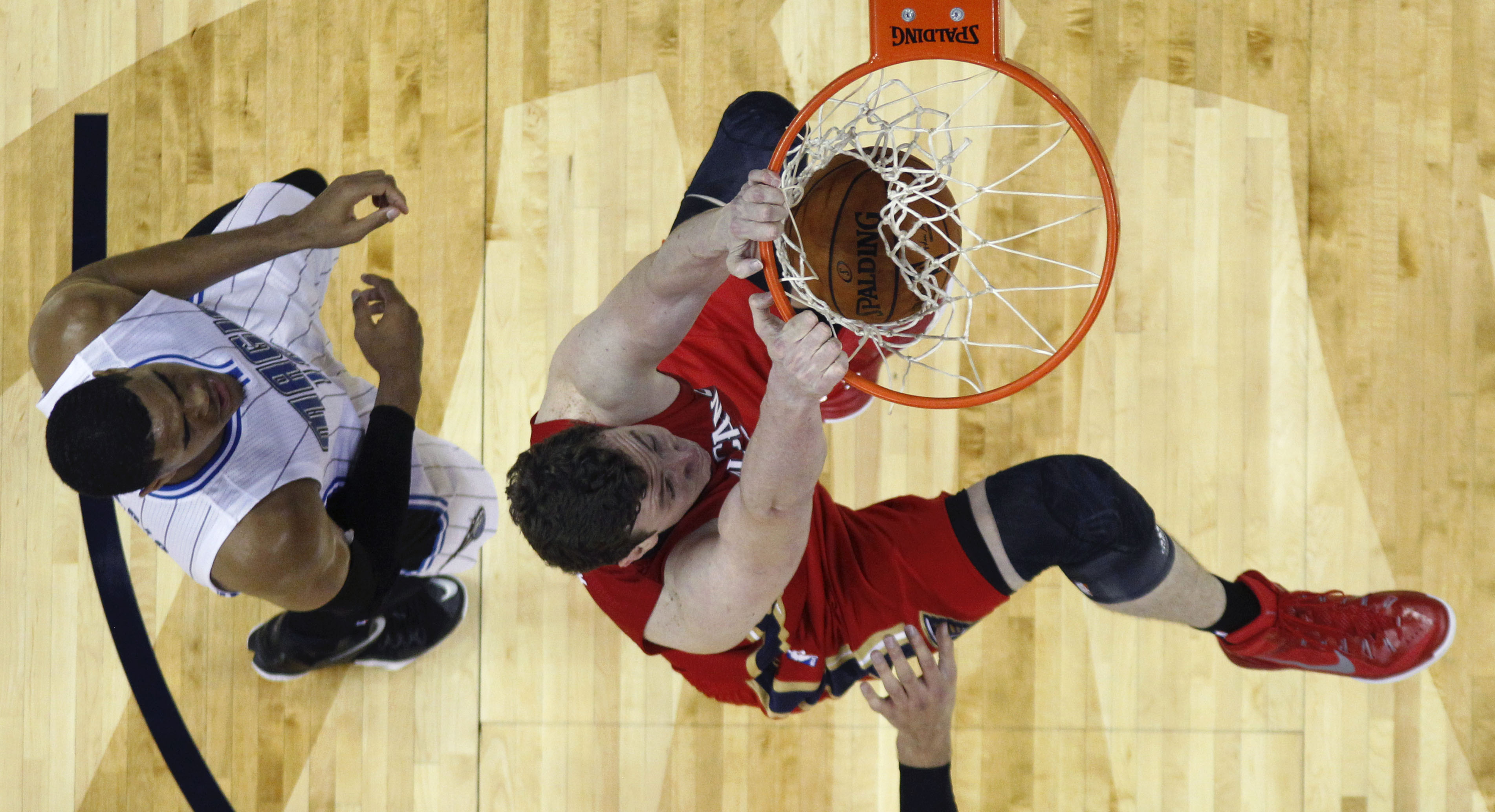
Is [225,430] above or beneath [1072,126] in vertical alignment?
beneath

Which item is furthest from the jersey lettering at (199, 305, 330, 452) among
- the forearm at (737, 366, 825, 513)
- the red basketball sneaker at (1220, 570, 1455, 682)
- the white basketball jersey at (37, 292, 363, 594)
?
the red basketball sneaker at (1220, 570, 1455, 682)

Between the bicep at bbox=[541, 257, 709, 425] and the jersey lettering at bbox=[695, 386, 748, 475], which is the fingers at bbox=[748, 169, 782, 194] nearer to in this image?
the bicep at bbox=[541, 257, 709, 425]

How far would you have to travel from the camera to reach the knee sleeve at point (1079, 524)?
7.06 ft

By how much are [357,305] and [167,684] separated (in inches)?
55.5

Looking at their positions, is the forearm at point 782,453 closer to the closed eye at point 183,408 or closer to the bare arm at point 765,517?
the bare arm at point 765,517

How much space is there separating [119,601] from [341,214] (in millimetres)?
1579

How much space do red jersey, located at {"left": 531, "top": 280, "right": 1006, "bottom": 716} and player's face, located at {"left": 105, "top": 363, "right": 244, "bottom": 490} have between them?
2.09ft

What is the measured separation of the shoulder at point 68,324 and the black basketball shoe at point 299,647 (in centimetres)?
103

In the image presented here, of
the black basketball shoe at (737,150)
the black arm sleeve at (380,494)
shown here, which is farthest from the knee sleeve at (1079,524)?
the black arm sleeve at (380,494)

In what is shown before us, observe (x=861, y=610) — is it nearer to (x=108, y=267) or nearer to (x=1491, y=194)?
(x=108, y=267)

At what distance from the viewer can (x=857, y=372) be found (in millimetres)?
2629

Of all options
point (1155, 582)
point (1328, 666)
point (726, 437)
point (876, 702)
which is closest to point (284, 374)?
point (726, 437)

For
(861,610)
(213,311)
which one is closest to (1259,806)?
(861,610)

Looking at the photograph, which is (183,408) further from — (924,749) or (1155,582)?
(1155,582)
